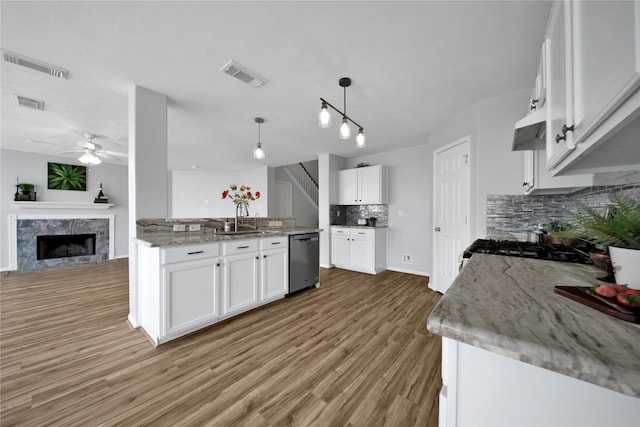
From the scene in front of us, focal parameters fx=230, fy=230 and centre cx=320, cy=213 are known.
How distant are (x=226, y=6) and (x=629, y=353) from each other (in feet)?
7.08

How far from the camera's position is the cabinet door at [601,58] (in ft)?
1.66

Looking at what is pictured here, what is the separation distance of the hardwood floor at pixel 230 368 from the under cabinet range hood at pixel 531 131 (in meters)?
1.73

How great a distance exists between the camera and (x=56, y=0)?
1381 mm

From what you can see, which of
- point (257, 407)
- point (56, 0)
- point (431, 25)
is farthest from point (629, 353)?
point (56, 0)

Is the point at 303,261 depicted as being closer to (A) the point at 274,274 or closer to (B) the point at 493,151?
(A) the point at 274,274

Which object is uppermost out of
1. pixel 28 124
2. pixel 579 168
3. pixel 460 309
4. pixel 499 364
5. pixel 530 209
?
pixel 28 124

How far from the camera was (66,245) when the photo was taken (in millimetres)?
4992

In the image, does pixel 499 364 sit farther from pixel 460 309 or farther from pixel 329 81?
pixel 329 81

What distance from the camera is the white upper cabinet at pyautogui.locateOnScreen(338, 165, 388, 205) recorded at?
4.57 meters

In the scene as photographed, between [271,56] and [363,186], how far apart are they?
3251 millimetres

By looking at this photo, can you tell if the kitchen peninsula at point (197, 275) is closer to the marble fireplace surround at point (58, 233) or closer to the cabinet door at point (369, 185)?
the cabinet door at point (369, 185)

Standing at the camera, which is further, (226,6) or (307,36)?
(307,36)

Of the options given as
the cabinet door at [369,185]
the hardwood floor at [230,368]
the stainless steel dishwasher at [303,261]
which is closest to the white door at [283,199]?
the cabinet door at [369,185]

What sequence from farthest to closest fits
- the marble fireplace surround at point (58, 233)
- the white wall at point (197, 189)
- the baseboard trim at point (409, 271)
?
the white wall at point (197, 189), the marble fireplace surround at point (58, 233), the baseboard trim at point (409, 271)
